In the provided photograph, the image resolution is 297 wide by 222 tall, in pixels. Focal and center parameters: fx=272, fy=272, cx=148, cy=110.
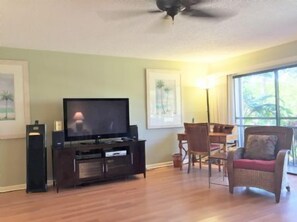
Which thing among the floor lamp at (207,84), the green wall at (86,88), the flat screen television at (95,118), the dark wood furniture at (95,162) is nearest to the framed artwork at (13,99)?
the green wall at (86,88)

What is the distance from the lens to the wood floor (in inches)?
119

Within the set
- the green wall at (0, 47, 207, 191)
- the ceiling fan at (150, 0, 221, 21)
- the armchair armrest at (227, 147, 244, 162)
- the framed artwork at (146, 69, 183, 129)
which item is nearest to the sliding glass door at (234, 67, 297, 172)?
the green wall at (0, 47, 207, 191)

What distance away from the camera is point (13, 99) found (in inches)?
172

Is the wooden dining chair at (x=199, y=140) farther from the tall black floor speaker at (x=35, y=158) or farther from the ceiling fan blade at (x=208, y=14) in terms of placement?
the tall black floor speaker at (x=35, y=158)

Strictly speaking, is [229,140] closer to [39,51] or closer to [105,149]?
[105,149]

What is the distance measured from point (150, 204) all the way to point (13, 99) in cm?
275

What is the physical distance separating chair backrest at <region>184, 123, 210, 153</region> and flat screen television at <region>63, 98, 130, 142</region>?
→ 1.18 meters

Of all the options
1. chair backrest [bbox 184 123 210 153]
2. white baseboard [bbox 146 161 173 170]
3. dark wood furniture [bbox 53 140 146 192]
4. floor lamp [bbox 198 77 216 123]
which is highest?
floor lamp [bbox 198 77 216 123]

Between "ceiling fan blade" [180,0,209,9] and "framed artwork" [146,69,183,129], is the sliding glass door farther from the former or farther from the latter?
"ceiling fan blade" [180,0,209,9]

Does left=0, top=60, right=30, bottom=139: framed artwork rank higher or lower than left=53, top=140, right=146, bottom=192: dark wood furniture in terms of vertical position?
higher

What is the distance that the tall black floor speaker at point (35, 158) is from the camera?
4.15 meters

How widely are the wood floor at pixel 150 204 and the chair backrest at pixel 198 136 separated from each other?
65 cm

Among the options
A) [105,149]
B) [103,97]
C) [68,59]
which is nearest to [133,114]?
[103,97]

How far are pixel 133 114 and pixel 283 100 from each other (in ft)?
9.32
